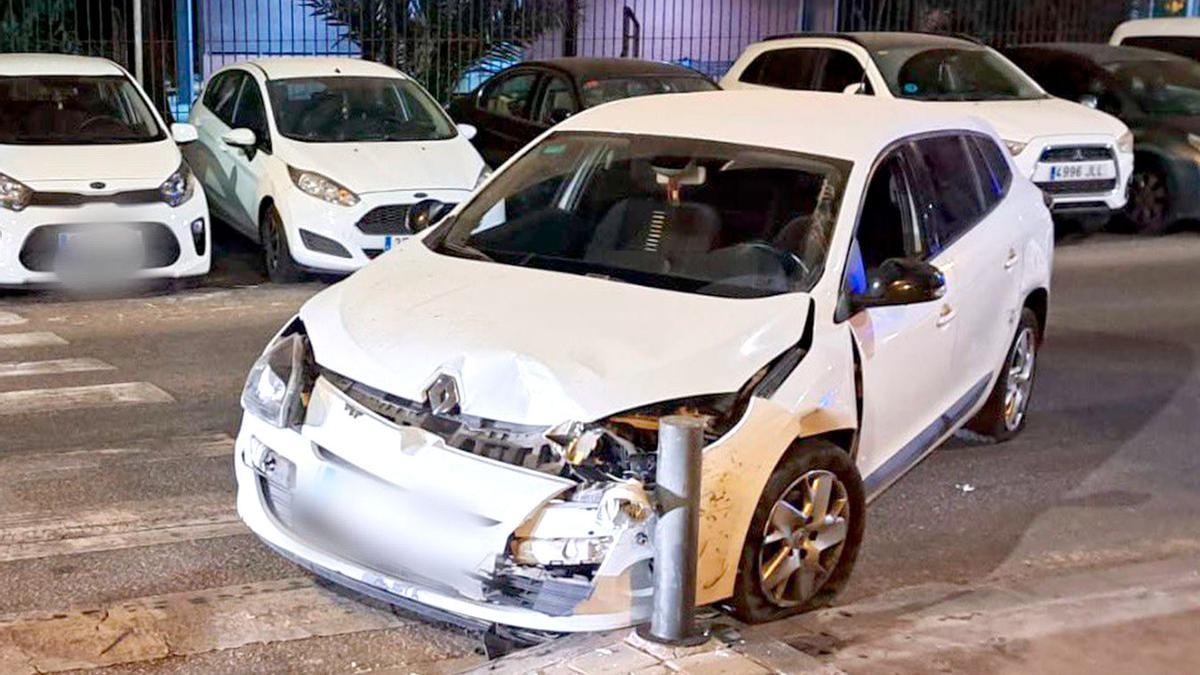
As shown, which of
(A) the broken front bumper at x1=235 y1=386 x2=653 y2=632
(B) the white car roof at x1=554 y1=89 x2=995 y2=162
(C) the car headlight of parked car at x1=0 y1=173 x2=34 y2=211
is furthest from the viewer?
(C) the car headlight of parked car at x1=0 y1=173 x2=34 y2=211

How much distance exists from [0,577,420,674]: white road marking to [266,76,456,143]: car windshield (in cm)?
728

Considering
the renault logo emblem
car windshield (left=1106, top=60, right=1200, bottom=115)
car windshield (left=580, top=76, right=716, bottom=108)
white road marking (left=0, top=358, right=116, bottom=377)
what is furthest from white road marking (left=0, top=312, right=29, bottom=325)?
car windshield (left=1106, top=60, right=1200, bottom=115)

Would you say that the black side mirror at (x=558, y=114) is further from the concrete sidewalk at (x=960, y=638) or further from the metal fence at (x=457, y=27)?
the concrete sidewalk at (x=960, y=638)

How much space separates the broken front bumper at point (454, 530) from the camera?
493 cm

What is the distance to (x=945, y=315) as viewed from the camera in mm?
6730

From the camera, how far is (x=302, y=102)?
43.1ft

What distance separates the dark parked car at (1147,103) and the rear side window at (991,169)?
8764 mm

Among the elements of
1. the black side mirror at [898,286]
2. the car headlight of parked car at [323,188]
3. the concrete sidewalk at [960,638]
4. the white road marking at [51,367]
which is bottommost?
the white road marking at [51,367]

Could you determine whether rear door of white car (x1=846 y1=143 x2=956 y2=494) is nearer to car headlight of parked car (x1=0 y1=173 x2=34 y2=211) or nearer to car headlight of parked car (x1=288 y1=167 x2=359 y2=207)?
car headlight of parked car (x1=288 y1=167 x2=359 y2=207)

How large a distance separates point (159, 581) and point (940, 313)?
10.8 feet

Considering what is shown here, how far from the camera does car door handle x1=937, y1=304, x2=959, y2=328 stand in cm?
667

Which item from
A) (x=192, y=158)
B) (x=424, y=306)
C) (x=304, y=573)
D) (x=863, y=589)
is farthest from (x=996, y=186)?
(x=192, y=158)

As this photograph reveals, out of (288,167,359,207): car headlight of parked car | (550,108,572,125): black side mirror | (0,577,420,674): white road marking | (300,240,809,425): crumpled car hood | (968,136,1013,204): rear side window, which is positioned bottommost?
(0,577,420,674): white road marking

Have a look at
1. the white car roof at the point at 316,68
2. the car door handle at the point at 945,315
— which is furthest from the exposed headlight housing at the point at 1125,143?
the car door handle at the point at 945,315
